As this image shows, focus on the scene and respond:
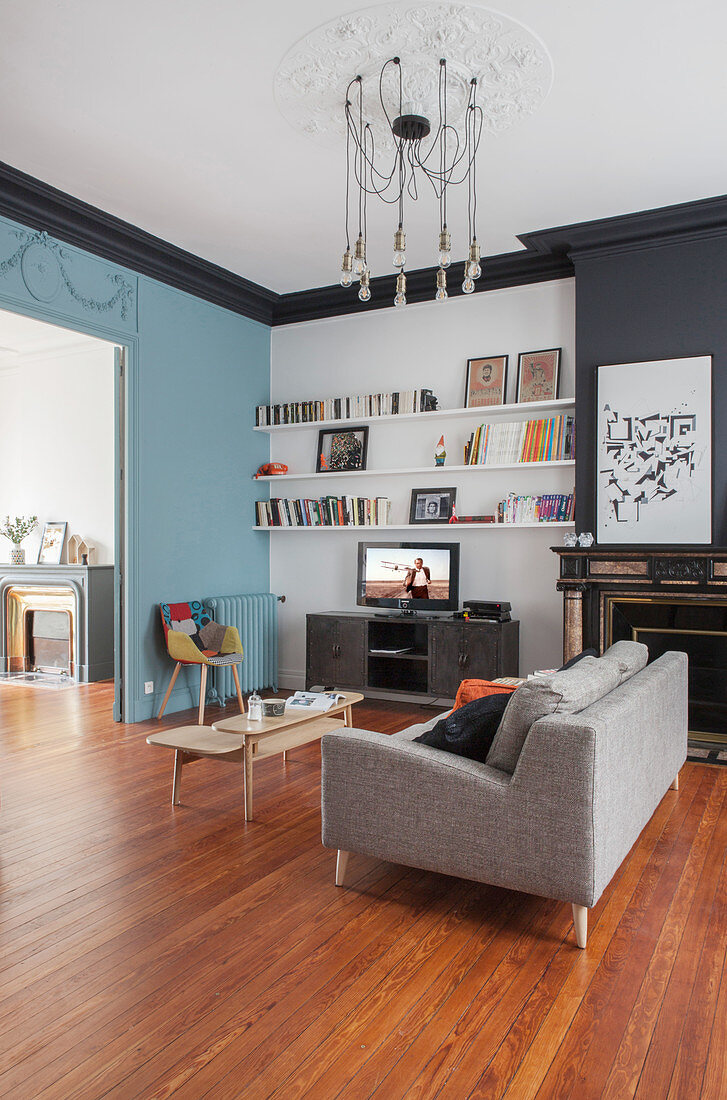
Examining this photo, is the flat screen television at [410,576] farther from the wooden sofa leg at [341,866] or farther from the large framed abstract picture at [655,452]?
the wooden sofa leg at [341,866]

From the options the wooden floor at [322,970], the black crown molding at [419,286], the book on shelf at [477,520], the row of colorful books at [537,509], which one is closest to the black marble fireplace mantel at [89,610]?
the black crown molding at [419,286]

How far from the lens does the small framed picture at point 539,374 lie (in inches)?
212

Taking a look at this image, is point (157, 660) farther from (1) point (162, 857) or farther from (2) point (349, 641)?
(1) point (162, 857)

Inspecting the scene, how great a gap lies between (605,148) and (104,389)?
16.9ft

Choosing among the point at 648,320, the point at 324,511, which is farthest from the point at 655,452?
the point at 324,511

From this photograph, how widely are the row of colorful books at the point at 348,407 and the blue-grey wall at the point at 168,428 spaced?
0.19 m

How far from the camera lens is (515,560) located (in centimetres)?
561

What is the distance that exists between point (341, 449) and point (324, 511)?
53 centimetres

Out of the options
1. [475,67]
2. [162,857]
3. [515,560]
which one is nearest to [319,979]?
[162,857]

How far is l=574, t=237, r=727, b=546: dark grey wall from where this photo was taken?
4.66m

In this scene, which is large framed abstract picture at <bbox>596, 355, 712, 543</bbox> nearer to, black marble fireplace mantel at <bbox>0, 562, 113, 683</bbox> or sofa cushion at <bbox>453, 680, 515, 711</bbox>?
sofa cushion at <bbox>453, 680, 515, 711</bbox>

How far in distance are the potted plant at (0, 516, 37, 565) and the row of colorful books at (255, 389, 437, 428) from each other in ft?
9.41

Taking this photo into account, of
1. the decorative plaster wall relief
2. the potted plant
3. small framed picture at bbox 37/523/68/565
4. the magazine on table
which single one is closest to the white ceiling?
the decorative plaster wall relief

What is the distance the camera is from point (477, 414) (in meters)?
5.70
